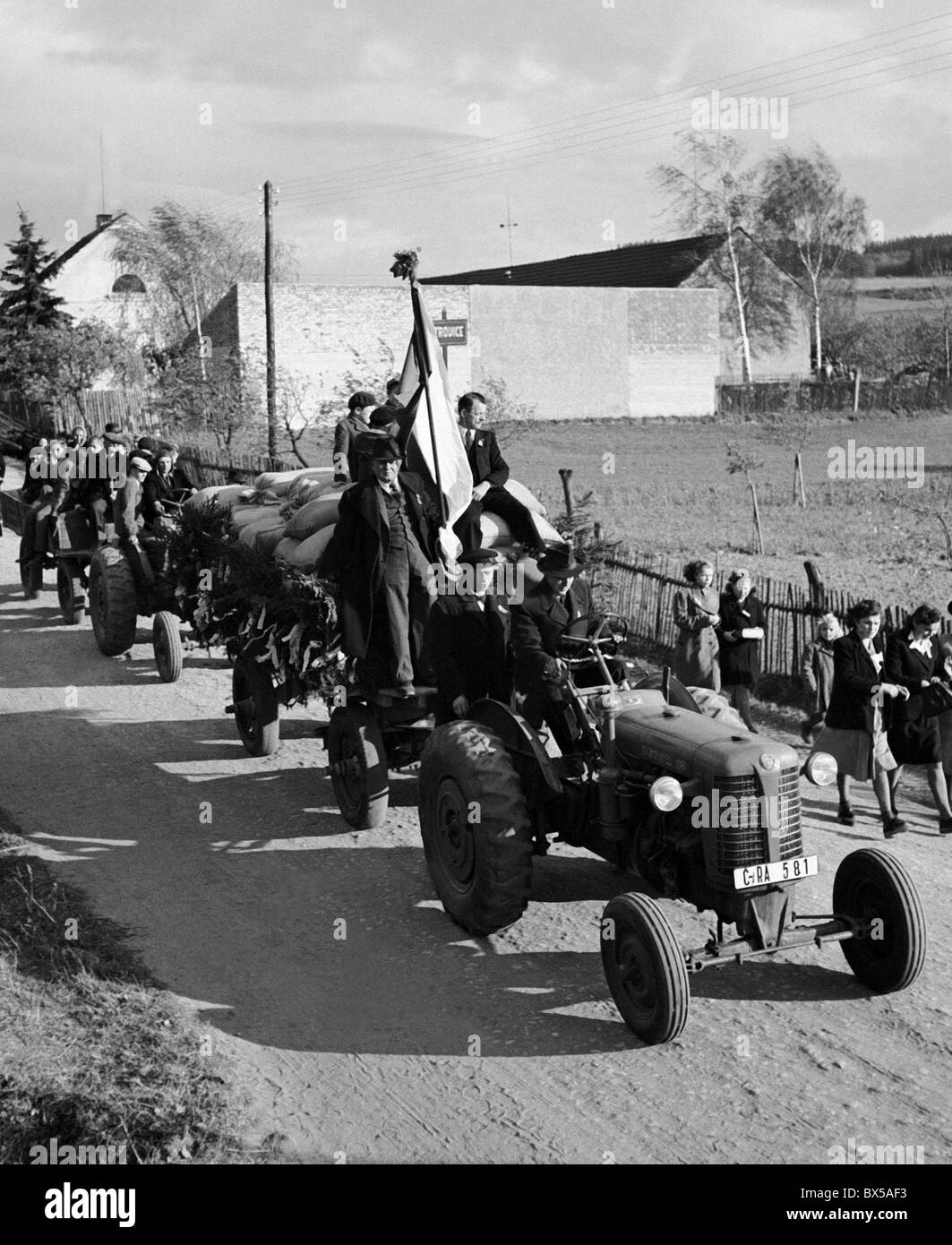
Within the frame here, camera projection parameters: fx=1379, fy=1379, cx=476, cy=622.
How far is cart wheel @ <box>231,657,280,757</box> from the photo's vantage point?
389 inches

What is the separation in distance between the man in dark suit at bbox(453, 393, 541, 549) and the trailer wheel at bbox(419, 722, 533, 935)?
206 centimetres

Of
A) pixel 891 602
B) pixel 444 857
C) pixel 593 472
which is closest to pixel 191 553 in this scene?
pixel 444 857

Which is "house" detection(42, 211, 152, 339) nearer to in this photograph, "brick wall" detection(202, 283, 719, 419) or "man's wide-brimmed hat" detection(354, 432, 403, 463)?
"brick wall" detection(202, 283, 719, 419)

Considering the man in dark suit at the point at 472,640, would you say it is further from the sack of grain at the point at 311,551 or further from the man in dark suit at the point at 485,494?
the sack of grain at the point at 311,551

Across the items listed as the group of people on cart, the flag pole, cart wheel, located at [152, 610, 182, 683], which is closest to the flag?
the flag pole

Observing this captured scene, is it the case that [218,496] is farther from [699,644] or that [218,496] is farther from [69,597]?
[69,597]

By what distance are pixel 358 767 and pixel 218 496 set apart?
387cm

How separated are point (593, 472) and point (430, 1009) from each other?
28.6 meters

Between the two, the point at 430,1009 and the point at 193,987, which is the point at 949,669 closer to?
the point at 430,1009

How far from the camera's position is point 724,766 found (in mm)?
5922

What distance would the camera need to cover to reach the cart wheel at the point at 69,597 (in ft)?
50.6

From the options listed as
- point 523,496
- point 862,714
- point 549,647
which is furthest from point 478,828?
point 523,496

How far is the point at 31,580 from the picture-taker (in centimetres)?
1683

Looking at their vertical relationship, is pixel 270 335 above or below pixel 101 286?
below
